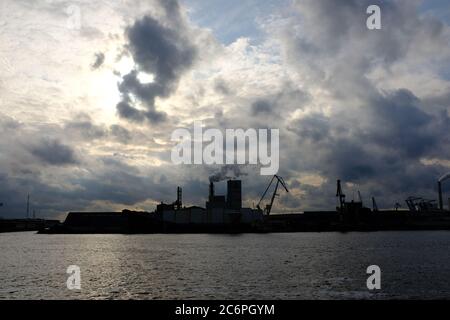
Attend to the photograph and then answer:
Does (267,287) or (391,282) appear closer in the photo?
(267,287)

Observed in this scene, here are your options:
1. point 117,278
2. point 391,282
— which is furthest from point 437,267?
point 117,278

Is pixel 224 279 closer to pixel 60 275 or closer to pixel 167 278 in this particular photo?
pixel 167 278

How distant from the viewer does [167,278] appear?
173 feet

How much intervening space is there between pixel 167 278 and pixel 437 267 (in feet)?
130
